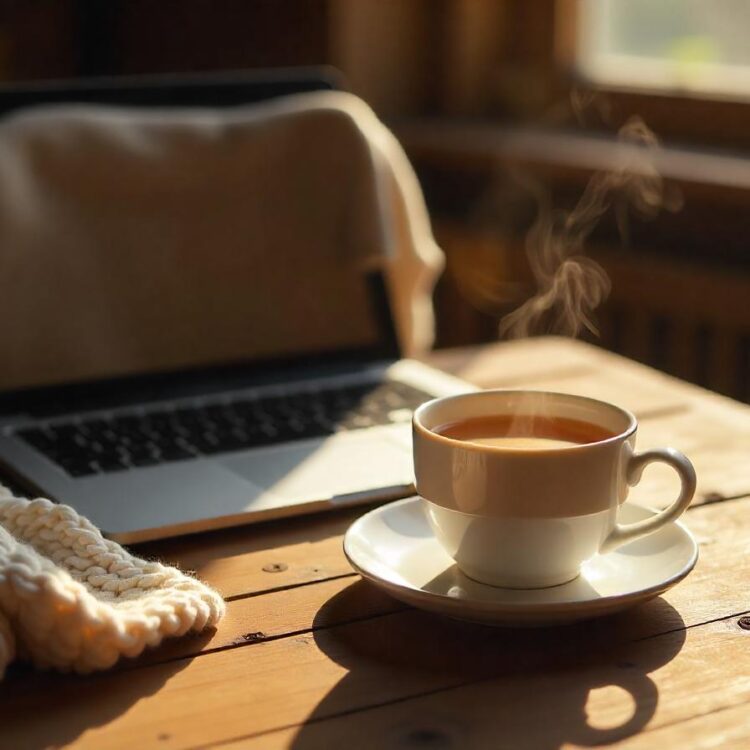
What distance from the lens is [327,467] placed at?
0.81 m

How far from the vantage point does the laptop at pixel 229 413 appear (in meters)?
0.76

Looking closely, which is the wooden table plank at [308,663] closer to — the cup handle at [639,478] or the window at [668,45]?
the cup handle at [639,478]

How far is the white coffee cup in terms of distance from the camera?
576 mm

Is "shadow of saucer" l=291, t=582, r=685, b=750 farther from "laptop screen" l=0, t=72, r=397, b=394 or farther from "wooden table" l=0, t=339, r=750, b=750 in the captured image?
"laptop screen" l=0, t=72, r=397, b=394

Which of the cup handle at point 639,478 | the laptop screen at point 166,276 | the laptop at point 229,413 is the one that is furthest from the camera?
the laptop screen at point 166,276

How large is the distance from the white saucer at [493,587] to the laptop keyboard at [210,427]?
0.20 meters

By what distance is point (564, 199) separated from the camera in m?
2.07

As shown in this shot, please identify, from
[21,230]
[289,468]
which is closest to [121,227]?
[21,230]

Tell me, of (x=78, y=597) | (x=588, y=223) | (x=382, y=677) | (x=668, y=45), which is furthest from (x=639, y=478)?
(x=668, y=45)

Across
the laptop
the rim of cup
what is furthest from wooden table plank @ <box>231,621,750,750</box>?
the laptop

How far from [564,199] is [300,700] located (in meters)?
1.65

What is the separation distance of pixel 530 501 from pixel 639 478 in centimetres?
7

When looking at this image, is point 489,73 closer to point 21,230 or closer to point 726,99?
point 726,99

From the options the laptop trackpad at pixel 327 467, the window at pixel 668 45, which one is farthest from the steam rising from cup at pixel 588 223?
the laptop trackpad at pixel 327 467
